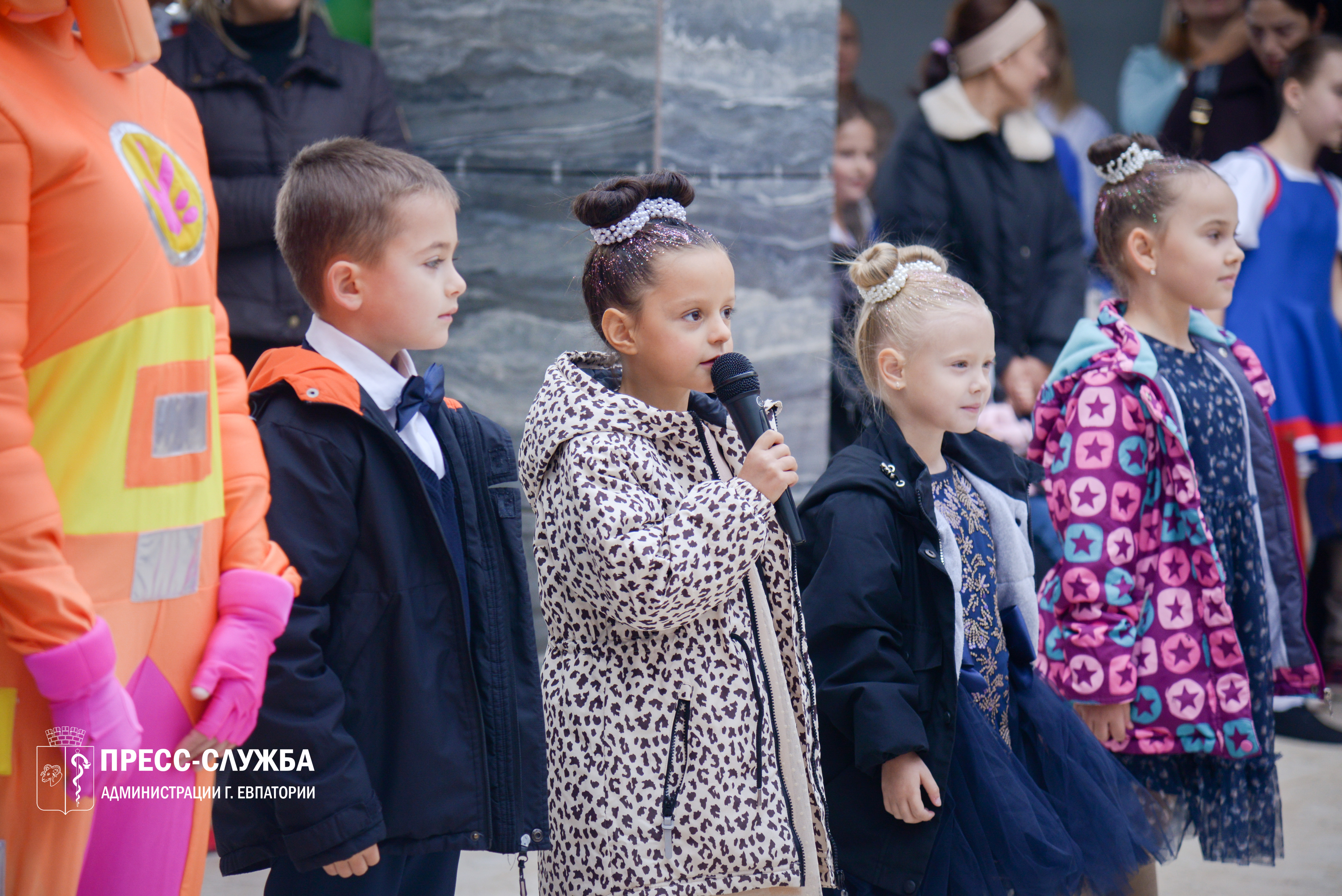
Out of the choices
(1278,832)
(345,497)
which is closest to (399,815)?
(345,497)

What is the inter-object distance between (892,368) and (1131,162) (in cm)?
101

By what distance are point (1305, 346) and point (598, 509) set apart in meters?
3.64

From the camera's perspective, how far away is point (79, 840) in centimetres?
163

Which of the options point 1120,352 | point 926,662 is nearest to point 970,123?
point 1120,352

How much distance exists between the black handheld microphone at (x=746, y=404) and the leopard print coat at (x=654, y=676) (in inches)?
1.4

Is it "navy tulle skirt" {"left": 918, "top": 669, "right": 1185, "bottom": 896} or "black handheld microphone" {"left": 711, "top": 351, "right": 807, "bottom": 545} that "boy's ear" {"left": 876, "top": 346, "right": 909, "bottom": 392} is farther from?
"navy tulle skirt" {"left": 918, "top": 669, "right": 1185, "bottom": 896}

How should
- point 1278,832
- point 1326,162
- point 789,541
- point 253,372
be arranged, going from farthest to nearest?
point 1326,162 → point 1278,832 → point 789,541 → point 253,372

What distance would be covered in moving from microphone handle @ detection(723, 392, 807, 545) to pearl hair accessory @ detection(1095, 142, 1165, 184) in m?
1.47

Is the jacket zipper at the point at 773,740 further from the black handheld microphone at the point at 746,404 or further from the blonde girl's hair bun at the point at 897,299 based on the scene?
the blonde girl's hair bun at the point at 897,299

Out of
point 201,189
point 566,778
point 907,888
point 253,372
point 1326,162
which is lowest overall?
point 907,888

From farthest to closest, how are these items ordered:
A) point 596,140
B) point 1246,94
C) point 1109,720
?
point 1246,94 → point 596,140 → point 1109,720

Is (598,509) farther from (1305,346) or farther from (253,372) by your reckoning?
(1305,346)

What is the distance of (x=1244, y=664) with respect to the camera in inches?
117

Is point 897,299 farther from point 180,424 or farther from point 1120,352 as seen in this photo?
point 180,424
